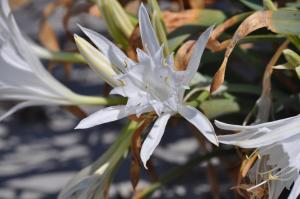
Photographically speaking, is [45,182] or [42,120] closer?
[45,182]

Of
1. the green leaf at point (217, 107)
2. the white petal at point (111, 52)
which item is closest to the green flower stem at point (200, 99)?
the green leaf at point (217, 107)

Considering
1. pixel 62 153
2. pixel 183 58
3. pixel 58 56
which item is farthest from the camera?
pixel 62 153

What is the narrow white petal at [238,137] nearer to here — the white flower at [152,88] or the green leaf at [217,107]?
the white flower at [152,88]

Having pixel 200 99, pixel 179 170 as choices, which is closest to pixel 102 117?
pixel 200 99

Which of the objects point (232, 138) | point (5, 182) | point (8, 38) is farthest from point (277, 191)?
point (5, 182)

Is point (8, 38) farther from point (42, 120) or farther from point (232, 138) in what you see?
point (42, 120)

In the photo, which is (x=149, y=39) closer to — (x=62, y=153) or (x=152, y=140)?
(x=152, y=140)
